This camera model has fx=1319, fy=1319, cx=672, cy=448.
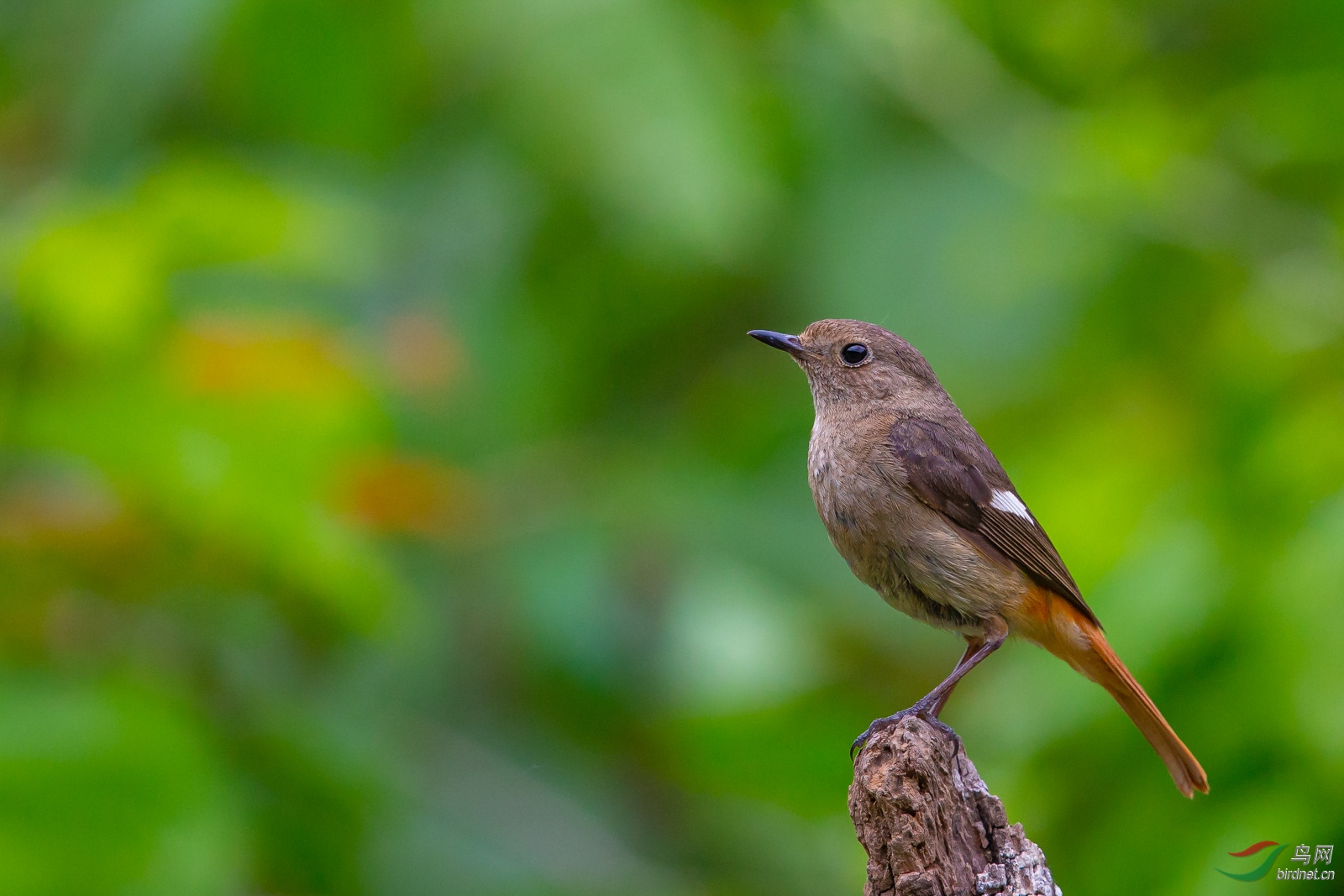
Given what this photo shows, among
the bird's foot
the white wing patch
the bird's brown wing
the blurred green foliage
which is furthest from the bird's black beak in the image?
the bird's foot

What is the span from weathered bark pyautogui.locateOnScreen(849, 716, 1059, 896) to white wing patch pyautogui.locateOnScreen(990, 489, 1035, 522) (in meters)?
1.27

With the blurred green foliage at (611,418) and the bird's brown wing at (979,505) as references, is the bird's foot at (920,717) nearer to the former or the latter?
the blurred green foliage at (611,418)

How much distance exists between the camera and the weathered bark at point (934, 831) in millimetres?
2916

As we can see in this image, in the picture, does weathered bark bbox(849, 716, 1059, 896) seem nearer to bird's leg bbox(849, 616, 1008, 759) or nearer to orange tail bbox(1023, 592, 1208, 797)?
bird's leg bbox(849, 616, 1008, 759)

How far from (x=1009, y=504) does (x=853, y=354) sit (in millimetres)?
771

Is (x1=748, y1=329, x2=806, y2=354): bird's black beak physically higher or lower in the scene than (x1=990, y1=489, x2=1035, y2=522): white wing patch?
higher

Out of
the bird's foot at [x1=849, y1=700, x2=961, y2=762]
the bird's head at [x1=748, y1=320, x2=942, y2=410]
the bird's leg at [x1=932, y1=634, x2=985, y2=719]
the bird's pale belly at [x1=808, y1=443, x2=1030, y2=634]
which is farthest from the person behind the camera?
the bird's head at [x1=748, y1=320, x2=942, y2=410]

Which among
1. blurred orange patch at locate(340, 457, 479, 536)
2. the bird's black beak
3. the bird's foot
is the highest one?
blurred orange patch at locate(340, 457, 479, 536)

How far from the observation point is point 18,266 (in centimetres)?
421

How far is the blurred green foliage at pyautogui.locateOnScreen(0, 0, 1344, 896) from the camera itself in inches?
155

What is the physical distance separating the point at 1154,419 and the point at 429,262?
3.26 metres

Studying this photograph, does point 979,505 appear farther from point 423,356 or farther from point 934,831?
point 423,356

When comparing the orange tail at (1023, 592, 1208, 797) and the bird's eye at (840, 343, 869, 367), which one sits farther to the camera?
the bird's eye at (840, 343, 869, 367)

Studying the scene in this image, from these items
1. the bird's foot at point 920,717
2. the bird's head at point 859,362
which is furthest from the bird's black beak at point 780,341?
the bird's foot at point 920,717
